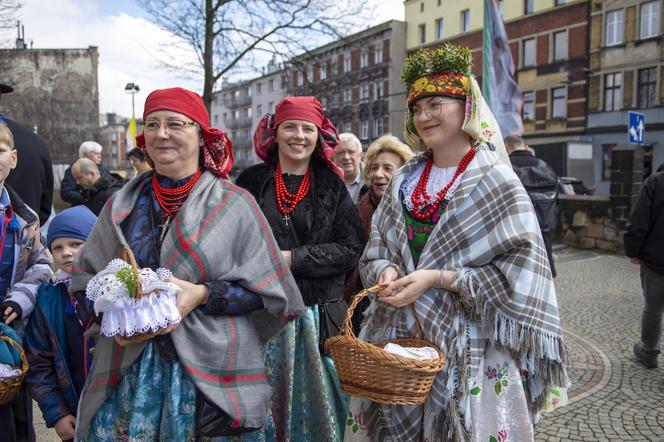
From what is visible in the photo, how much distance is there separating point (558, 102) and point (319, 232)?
30.5 meters

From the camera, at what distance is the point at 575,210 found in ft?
39.0

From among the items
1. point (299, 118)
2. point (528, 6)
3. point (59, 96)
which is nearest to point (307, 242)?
point (299, 118)

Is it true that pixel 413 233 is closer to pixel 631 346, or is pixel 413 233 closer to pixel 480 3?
pixel 631 346

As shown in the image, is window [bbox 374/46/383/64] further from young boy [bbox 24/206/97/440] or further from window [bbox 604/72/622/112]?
young boy [bbox 24/206/97/440]

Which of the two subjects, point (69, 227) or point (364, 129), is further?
point (364, 129)

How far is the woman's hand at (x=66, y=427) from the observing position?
6.90 feet

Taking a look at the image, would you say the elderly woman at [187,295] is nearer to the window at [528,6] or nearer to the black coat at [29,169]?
the black coat at [29,169]

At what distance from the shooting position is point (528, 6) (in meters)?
30.5

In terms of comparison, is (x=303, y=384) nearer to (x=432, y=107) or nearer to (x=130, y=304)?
(x=130, y=304)

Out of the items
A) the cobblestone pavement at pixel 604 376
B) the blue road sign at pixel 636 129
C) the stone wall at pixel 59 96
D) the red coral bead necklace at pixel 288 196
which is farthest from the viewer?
the stone wall at pixel 59 96

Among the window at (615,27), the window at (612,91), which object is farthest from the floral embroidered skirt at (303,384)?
the window at (615,27)

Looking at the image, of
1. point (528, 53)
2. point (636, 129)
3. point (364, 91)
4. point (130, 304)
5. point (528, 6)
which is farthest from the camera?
point (364, 91)

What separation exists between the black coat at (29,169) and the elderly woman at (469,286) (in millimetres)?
2702

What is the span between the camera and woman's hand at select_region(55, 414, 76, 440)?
2.10 m
